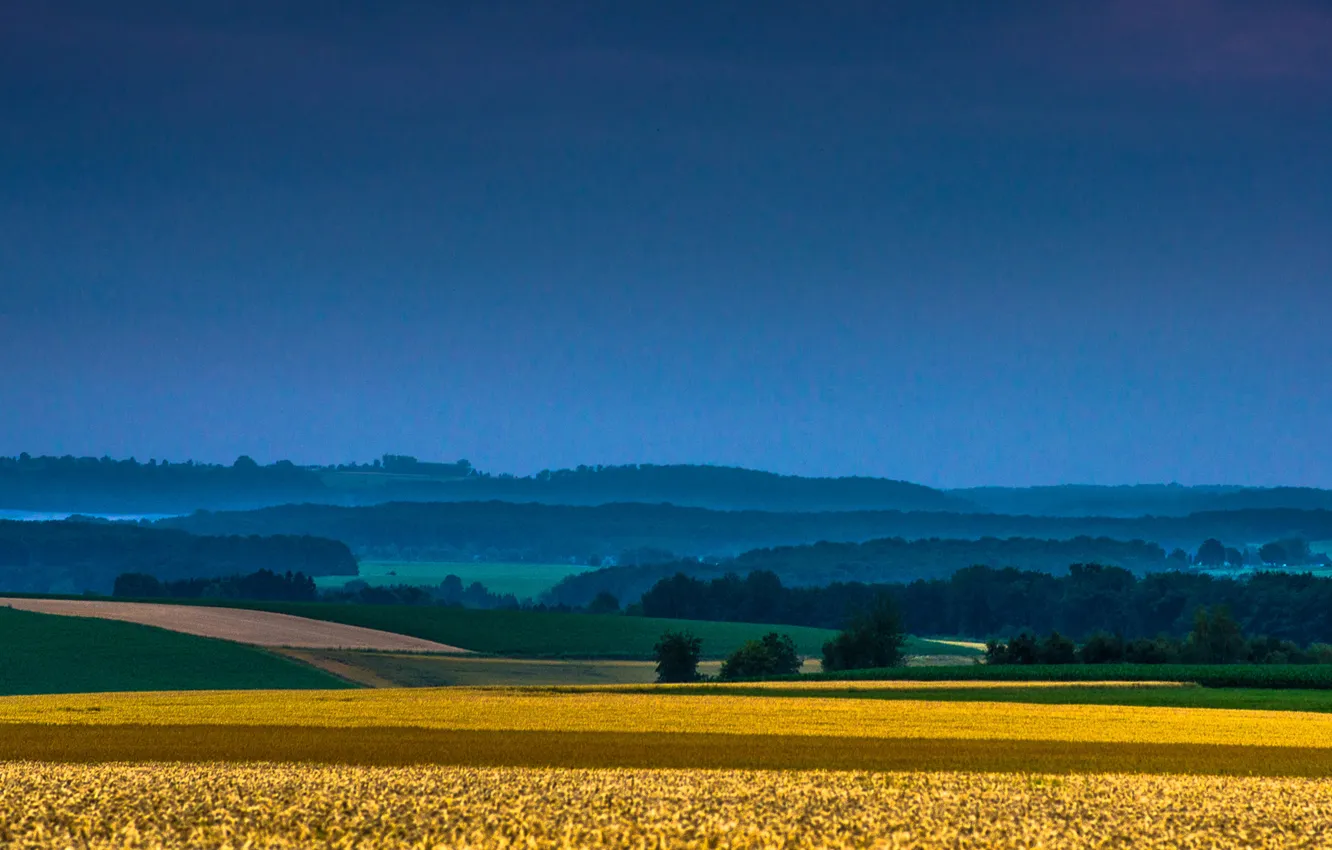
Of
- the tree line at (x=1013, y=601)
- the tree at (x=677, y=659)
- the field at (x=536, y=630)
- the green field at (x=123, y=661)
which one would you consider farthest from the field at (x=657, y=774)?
the tree line at (x=1013, y=601)

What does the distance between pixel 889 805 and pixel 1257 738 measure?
2234cm

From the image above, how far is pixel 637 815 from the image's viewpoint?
28.2 metres

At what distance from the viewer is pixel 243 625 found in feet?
391

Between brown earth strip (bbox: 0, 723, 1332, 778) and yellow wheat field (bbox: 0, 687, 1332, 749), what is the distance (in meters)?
2.11

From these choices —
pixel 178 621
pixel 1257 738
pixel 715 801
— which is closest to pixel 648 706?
pixel 1257 738

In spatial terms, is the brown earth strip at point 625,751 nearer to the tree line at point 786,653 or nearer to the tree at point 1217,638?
the tree line at point 786,653

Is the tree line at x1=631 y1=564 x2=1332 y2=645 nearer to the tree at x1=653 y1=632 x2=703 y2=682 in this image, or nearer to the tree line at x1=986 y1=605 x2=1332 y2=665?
the tree line at x1=986 y1=605 x2=1332 y2=665

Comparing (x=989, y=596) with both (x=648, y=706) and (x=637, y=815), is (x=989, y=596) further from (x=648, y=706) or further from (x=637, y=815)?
(x=637, y=815)

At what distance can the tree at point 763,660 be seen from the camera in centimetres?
9875

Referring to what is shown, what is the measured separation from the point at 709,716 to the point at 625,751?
12482 millimetres

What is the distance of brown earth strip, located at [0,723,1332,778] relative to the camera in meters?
38.1

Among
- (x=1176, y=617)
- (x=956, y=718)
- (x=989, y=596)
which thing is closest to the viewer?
(x=956, y=718)

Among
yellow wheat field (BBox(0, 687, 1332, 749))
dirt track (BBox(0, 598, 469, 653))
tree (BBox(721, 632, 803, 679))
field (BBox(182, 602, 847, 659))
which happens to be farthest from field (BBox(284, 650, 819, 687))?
yellow wheat field (BBox(0, 687, 1332, 749))

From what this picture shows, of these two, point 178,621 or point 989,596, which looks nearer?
point 178,621
